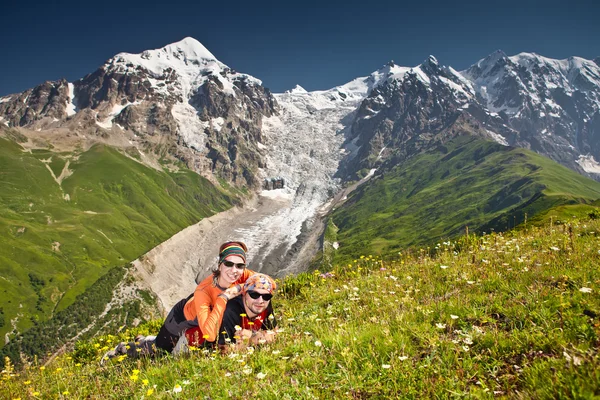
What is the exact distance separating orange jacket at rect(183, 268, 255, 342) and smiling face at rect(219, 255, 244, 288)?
24cm

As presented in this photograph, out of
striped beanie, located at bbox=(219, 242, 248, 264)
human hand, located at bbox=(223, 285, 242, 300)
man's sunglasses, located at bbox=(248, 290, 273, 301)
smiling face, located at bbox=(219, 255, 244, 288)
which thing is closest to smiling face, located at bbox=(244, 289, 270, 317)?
man's sunglasses, located at bbox=(248, 290, 273, 301)

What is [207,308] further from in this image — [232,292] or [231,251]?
[231,251]

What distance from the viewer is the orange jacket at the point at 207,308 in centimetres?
782

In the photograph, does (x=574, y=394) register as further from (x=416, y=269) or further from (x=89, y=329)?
Result: (x=89, y=329)

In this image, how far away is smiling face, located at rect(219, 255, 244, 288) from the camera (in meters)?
8.89

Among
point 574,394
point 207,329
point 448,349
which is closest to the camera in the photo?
point 574,394

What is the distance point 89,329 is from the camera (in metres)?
177

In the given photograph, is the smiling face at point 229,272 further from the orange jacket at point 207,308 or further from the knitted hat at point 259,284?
the knitted hat at point 259,284

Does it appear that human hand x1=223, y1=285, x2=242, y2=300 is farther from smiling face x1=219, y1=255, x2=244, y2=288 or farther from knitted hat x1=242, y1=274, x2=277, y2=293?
smiling face x1=219, y1=255, x2=244, y2=288

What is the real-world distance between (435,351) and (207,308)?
18.3 ft

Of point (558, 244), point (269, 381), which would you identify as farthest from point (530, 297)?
point (558, 244)

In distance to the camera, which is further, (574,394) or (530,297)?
(530,297)

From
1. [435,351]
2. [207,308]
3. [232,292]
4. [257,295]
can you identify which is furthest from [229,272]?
[435,351]

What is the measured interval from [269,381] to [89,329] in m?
214
